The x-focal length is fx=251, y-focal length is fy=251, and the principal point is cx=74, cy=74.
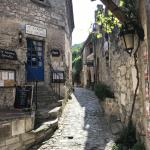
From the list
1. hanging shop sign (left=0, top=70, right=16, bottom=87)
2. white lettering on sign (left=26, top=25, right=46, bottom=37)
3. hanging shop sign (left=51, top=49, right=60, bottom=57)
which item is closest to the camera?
hanging shop sign (left=0, top=70, right=16, bottom=87)

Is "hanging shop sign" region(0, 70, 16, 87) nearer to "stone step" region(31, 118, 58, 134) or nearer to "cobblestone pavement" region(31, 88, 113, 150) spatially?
"cobblestone pavement" region(31, 88, 113, 150)

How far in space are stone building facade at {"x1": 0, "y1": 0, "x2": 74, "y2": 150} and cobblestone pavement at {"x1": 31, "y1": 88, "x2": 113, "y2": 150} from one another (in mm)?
1729

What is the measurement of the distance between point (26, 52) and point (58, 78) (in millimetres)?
2027

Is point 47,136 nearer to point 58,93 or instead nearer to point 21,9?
point 58,93

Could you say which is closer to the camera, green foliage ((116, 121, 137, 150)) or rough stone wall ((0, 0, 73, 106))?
green foliage ((116, 121, 137, 150))

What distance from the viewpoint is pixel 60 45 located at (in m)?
12.1

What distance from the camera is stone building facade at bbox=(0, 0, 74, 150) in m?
9.70

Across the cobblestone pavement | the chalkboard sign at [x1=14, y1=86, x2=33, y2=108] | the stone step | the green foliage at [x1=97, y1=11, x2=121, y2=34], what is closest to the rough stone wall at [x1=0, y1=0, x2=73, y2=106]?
the chalkboard sign at [x1=14, y1=86, x2=33, y2=108]

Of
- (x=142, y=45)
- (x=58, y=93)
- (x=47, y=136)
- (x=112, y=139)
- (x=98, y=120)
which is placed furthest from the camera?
(x=58, y=93)

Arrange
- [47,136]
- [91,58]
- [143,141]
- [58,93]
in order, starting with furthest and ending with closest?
1. [91,58]
2. [58,93]
3. [47,136]
4. [143,141]

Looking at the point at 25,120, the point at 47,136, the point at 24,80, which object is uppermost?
the point at 24,80

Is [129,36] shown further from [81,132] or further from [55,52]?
[55,52]

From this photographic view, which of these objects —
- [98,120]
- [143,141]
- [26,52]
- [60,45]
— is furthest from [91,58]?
[143,141]

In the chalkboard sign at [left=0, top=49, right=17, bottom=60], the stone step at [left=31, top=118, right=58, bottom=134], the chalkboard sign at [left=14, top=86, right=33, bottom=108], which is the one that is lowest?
the stone step at [left=31, top=118, right=58, bottom=134]
